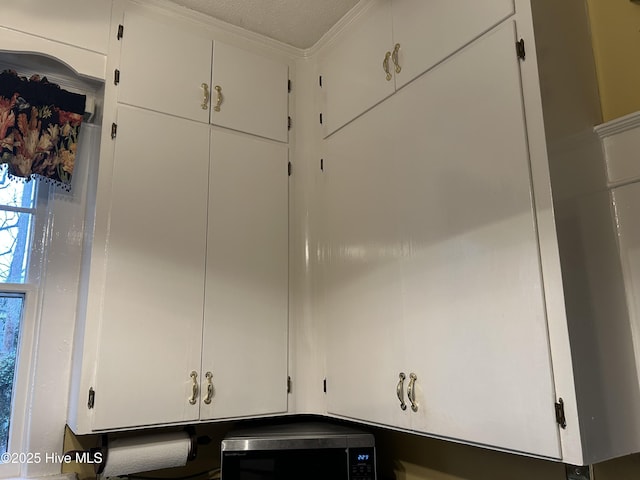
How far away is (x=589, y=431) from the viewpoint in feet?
3.36

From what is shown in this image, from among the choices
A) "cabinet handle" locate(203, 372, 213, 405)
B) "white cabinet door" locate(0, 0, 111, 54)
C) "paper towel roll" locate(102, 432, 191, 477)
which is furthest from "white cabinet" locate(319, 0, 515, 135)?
"paper towel roll" locate(102, 432, 191, 477)

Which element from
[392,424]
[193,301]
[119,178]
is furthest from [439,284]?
[119,178]

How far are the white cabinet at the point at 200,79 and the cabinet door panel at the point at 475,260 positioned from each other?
64 centimetres

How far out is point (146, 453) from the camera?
157 centimetres

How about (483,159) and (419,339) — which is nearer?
(483,159)

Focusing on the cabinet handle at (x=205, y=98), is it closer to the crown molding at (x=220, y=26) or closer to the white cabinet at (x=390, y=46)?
the crown molding at (x=220, y=26)

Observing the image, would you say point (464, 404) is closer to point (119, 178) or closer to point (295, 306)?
point (295, 306)

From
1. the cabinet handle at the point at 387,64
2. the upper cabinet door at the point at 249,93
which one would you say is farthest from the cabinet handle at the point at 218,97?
the cabinet handle at the point at 387,64

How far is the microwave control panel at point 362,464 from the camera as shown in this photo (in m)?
1.61

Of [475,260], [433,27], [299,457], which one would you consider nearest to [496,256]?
[475,260]

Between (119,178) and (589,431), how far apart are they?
1428mm

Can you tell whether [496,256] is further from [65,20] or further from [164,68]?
[65,20]

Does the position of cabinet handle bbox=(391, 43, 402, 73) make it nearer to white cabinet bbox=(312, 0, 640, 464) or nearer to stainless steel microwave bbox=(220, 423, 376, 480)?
white cabinet bbox=(312, 0, 640, 464)

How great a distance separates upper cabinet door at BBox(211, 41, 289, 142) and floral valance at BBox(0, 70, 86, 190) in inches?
18.4
